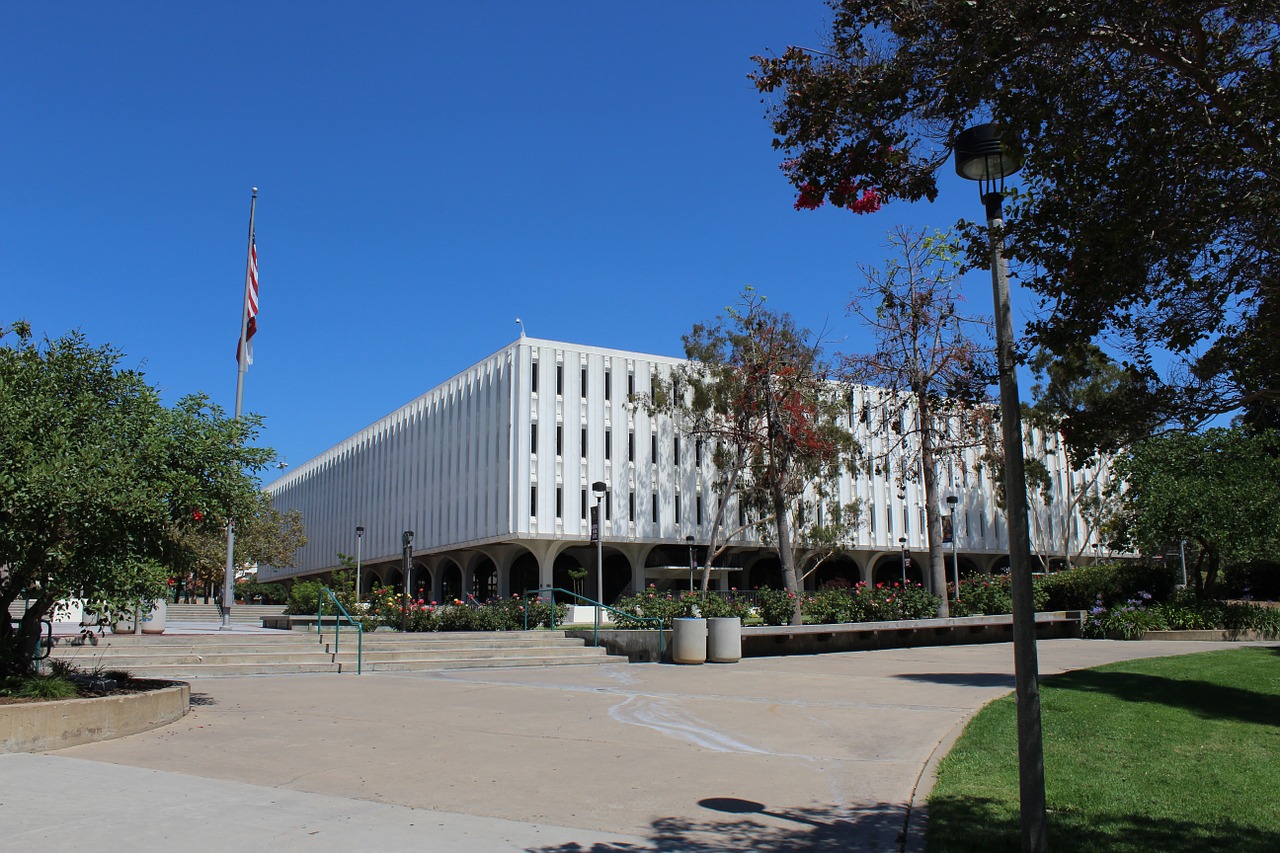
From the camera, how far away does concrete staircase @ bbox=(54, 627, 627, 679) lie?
51.5 feet

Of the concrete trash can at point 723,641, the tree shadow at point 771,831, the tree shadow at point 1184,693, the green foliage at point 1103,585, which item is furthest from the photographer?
the green foliage at point 1103,585

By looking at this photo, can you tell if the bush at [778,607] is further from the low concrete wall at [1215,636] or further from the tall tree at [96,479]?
the tall tree at [96,479]

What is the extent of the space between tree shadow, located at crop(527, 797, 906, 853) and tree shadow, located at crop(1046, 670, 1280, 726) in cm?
646

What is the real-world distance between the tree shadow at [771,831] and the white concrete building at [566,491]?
1181 inches

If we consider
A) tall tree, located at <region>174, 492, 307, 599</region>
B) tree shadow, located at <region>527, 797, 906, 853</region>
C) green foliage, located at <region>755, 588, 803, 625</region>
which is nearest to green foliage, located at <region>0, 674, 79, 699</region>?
tree shadow, located at <region>527, 797, 906, 853</region>

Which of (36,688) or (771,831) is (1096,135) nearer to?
(771,831)

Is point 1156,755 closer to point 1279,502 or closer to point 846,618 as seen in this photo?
point 846,618

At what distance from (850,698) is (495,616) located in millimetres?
11954

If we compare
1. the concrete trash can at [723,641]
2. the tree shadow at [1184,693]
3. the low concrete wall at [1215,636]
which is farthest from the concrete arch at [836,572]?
the tree shadow at [1184,693]

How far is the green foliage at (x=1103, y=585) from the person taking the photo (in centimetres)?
2680

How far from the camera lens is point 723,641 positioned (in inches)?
733

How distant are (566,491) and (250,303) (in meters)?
17.8

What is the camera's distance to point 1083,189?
600cm

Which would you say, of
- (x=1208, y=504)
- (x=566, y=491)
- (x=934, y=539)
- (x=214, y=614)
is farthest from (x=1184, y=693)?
(x=214, y=614)
